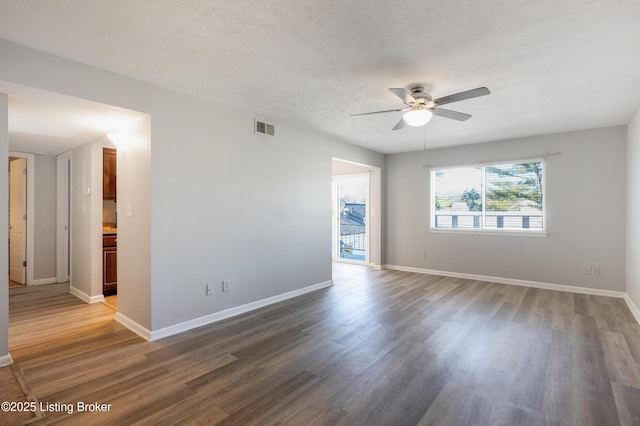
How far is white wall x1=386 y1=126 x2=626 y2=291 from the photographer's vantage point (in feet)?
15.5

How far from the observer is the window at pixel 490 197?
542cm

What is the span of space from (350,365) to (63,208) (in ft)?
18.3

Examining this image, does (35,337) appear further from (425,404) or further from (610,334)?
(610,334)

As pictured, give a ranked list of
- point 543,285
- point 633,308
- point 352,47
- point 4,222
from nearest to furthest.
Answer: point 352,47 < point 4,222 < point 633,308 < point 543,285

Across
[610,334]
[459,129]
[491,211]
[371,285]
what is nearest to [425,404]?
[610,334]

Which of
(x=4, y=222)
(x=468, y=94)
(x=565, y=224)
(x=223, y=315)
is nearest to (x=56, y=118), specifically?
(x=4, y=222)

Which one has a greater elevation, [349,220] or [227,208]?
[227,208]

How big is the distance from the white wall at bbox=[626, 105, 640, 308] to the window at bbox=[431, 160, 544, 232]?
109cm

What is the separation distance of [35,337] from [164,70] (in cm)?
296

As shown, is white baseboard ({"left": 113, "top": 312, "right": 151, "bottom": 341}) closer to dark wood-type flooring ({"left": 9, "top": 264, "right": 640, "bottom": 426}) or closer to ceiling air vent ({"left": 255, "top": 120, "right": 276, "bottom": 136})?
dark wood-type flooring ({"left": 9, "top": 264, "right": 640, "bottom": 426})

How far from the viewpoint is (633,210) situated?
13.3 ft

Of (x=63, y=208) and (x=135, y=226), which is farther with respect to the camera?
(x=63, y=208)

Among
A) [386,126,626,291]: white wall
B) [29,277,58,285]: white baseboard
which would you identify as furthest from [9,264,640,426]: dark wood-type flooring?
[29,277,58,285]: white baseboard

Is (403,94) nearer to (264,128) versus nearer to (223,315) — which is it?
(264,128)
